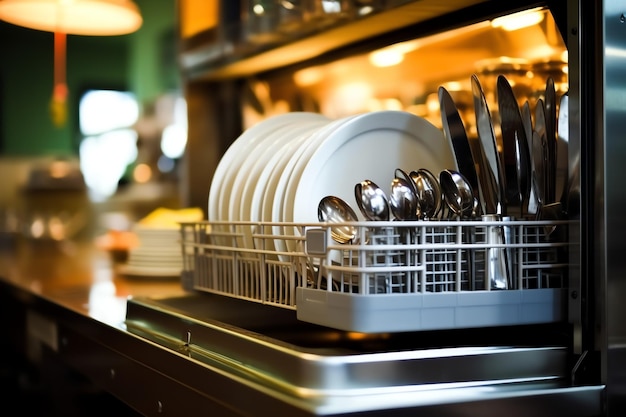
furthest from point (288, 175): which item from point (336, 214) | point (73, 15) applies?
point (73, 15)

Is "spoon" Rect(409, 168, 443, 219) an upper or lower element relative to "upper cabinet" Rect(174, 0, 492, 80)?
lower

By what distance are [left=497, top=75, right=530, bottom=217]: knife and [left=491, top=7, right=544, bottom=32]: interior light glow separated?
218 millimetres

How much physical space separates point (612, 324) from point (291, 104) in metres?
1.17

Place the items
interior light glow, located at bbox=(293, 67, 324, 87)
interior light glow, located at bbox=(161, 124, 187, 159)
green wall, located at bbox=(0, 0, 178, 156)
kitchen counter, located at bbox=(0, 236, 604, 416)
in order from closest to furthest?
1. kitchen counter, located at bbox=(0, 236, 604, 416)
2. interior light glow, located at bbox=(293, 67, 324, 87)
3. interior light glow, located at bbox=(161, 124, 187, 159)
4. green wall, located at bbox=(0, 0, 178, 156)

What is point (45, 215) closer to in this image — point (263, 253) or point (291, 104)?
point (291, 104)

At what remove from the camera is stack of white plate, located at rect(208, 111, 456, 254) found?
101 cm

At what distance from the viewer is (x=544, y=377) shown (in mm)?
816

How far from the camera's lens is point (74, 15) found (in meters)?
2.09

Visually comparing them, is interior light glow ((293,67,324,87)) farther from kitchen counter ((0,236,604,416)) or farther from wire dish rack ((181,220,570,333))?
wire dish rack ((181,220,570,333))

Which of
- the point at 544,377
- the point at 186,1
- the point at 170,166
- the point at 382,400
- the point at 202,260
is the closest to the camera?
the point at 382,400

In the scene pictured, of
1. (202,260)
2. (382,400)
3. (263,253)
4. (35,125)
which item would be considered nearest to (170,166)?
(202,260)

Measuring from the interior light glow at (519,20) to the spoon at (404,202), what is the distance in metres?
0.41

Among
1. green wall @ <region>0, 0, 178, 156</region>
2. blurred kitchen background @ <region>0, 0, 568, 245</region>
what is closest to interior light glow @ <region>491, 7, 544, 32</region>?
blurred kitchen background @ <region>0, 0, 568, 245</region>

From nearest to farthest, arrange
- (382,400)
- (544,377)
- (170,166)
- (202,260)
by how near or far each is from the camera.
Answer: (382,400), (544,377), (202,260), (170,166)
